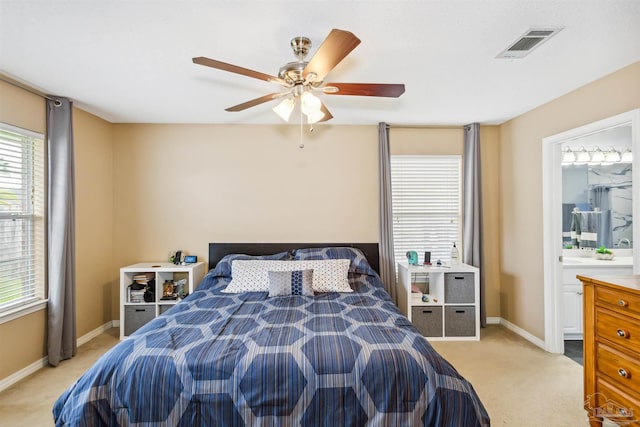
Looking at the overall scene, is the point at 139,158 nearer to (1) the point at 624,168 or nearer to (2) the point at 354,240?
(2) the point at 354,240

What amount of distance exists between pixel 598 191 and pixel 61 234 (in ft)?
18.9

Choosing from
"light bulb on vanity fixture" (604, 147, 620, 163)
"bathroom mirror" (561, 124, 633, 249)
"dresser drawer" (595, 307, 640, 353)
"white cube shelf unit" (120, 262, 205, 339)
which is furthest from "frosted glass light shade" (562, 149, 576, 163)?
"white cube shelf unit" (120, 262, 205, 339)

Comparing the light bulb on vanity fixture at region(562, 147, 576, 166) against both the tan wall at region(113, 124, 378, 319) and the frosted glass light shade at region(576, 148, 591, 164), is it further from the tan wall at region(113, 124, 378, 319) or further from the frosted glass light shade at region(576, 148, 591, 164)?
the tan wall at region(113, 124, 378, 319)

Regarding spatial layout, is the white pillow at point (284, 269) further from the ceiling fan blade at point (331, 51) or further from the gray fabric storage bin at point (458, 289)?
the ceiling fan blade at point (331, 51)

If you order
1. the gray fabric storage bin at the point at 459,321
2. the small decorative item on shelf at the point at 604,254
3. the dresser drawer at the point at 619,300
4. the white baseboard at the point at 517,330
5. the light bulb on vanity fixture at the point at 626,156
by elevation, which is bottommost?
the white baseboard at the point at 517,330

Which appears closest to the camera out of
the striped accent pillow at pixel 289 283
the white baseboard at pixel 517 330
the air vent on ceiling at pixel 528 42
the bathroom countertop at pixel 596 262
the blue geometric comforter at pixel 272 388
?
the blue geometric comforter at pixel 272 388

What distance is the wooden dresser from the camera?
1802 millimetres

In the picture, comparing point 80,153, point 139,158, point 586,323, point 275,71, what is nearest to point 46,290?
point 80,153

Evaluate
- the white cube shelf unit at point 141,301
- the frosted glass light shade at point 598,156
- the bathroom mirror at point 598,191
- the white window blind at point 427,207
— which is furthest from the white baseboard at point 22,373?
the frosted glass light shade at point 598,156

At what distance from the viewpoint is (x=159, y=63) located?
234 centimetres

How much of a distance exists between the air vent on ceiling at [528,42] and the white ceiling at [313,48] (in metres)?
0.05

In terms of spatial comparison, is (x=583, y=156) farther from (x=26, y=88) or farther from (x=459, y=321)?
(x=26, y=88)

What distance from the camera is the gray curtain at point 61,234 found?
9.58 ft

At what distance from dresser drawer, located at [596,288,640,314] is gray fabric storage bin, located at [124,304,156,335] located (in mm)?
3868
